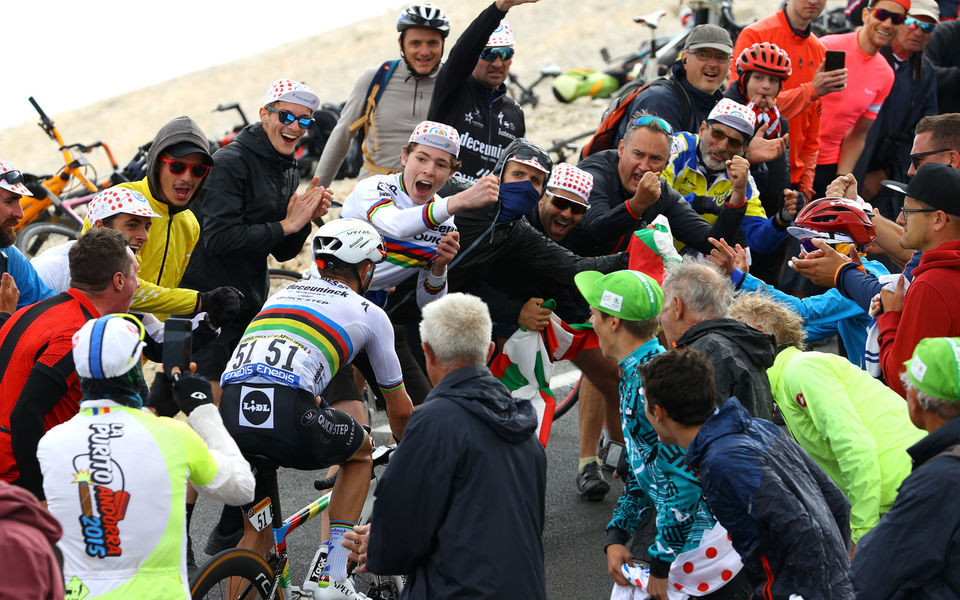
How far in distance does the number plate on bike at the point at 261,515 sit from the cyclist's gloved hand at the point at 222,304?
110cm

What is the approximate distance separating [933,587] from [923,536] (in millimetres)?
156

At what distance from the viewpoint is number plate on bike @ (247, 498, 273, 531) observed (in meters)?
4.73

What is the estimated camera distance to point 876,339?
5520 mm

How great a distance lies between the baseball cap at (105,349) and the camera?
11.0 feet

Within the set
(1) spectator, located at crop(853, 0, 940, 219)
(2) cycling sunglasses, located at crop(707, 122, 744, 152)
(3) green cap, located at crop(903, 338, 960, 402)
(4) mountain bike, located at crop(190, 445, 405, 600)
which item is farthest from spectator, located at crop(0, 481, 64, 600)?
(1) spectator, located at crop(853, 0, 940, 219)

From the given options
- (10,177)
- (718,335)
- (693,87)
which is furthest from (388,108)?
(718,335)

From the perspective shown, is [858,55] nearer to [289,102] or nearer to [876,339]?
[876,339]

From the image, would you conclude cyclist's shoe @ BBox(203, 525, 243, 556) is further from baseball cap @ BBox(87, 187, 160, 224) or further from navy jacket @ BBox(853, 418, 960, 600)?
navy jacket @ BBox(853, 418, 960, 600)

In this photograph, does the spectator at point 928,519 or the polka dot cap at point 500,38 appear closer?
the spectator at point 928,519

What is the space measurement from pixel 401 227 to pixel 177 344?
1976 mm

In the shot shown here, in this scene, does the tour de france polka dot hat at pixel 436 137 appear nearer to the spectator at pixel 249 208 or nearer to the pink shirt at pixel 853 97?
the spectator at pixel 249 208

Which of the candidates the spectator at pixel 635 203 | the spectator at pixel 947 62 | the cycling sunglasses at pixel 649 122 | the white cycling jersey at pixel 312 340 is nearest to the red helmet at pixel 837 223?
the spectator at pixel 635 203

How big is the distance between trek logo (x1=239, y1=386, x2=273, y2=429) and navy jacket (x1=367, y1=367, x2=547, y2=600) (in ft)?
3.62

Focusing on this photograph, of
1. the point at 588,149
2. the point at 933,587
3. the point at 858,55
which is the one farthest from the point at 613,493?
the point at 858,55
